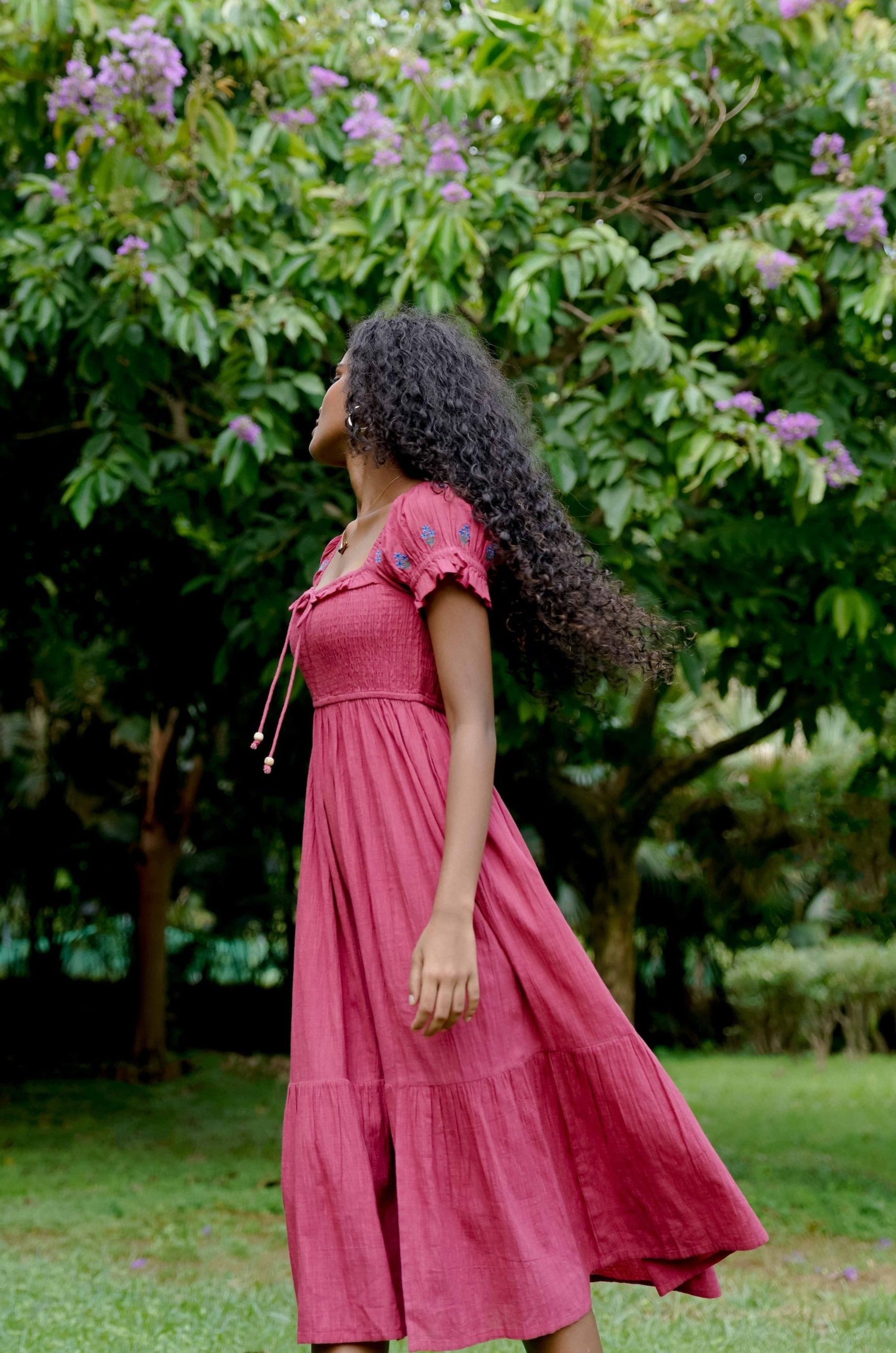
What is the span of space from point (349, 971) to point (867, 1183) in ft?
15.8

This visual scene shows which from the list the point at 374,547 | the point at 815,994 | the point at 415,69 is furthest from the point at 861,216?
the point at 815,994

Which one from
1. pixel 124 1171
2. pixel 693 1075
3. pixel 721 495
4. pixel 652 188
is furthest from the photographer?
pixel 693 1075

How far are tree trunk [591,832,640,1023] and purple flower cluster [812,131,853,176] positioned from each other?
4.16m

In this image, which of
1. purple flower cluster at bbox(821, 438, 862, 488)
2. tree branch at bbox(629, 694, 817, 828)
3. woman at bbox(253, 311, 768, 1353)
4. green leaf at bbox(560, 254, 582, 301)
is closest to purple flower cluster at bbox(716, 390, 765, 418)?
purple flower cluster at bbox(821, 438, 862, 488)

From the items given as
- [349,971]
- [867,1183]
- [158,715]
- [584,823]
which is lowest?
[867,1183]

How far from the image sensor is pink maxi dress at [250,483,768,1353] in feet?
6.32

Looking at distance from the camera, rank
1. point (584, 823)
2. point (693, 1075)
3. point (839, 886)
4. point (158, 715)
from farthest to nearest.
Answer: point (839, 886) < point (693, 1075) < point (158, 715) < point (584, 823)

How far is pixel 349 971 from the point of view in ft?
6.82

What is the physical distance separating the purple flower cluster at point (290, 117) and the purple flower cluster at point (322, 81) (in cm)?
10

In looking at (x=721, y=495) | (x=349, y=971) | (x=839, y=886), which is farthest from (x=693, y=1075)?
(x=349, y=971)

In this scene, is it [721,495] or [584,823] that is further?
[584,823]

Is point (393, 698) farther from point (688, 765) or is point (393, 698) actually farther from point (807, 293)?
point (688, 765)

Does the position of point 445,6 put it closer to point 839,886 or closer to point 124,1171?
point 124,1171

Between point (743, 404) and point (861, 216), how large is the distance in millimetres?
659
